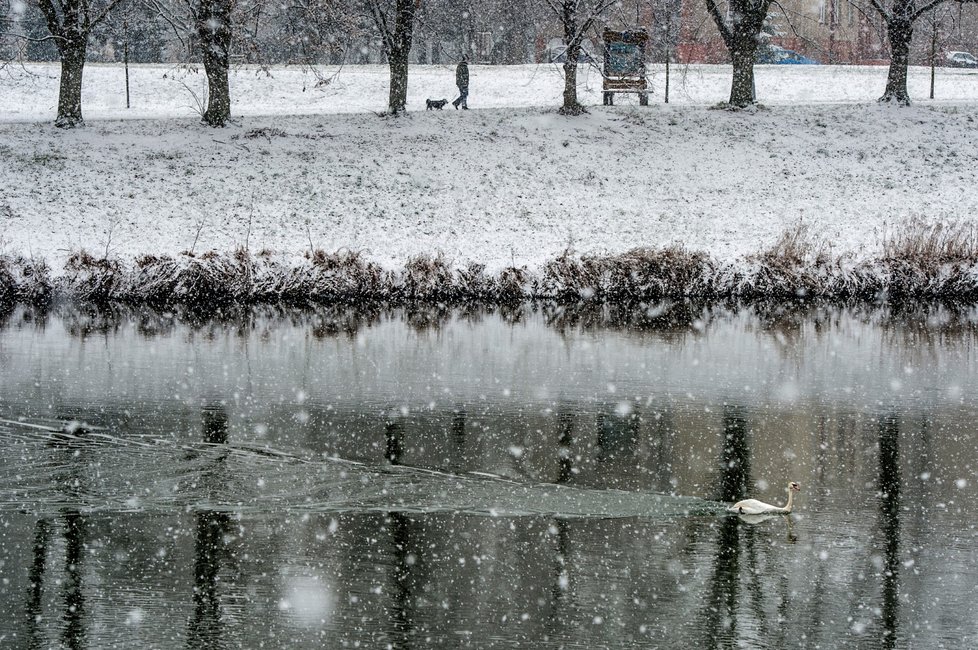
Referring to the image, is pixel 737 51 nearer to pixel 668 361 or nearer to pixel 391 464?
pixel 668 361

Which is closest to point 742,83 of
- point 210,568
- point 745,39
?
point 745,39

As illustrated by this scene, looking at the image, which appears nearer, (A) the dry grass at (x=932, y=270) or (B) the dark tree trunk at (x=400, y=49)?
(A) the dry grass at (x=932, y=270)

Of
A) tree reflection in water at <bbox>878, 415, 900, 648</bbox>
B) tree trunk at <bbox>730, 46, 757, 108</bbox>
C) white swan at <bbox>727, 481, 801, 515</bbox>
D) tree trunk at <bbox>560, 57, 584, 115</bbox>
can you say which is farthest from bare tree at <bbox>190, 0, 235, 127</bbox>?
white swan at <bbox>727, 481, 801, 515</bbox>

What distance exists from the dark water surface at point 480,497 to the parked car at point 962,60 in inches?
1851

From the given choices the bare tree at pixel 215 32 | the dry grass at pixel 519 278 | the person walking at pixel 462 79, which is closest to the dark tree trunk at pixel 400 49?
the person walking at pixel 462 79

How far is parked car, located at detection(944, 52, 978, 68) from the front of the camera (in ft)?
192

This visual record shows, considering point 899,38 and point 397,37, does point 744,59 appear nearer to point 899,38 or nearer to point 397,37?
point 899,38

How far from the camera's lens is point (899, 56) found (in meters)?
35.5

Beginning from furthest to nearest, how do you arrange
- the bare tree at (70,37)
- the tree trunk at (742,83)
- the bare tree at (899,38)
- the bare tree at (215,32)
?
the tree trunk at (742,83) → the bare tree at (899,38) → the bare tree at (215,32) → the bare tree at (70,37)

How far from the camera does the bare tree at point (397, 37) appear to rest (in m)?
32.6

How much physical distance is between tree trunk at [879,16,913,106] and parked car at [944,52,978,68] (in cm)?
2502

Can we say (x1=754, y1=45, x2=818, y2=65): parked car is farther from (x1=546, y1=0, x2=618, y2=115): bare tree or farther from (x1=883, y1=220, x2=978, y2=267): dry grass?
(x1=883, y1=220, x2=978, y2=267): dry grass

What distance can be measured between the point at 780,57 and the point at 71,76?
39497 mm

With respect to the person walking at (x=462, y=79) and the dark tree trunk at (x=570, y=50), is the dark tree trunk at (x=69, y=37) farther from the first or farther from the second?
the dark tree trunk at (x=570, y=50)
